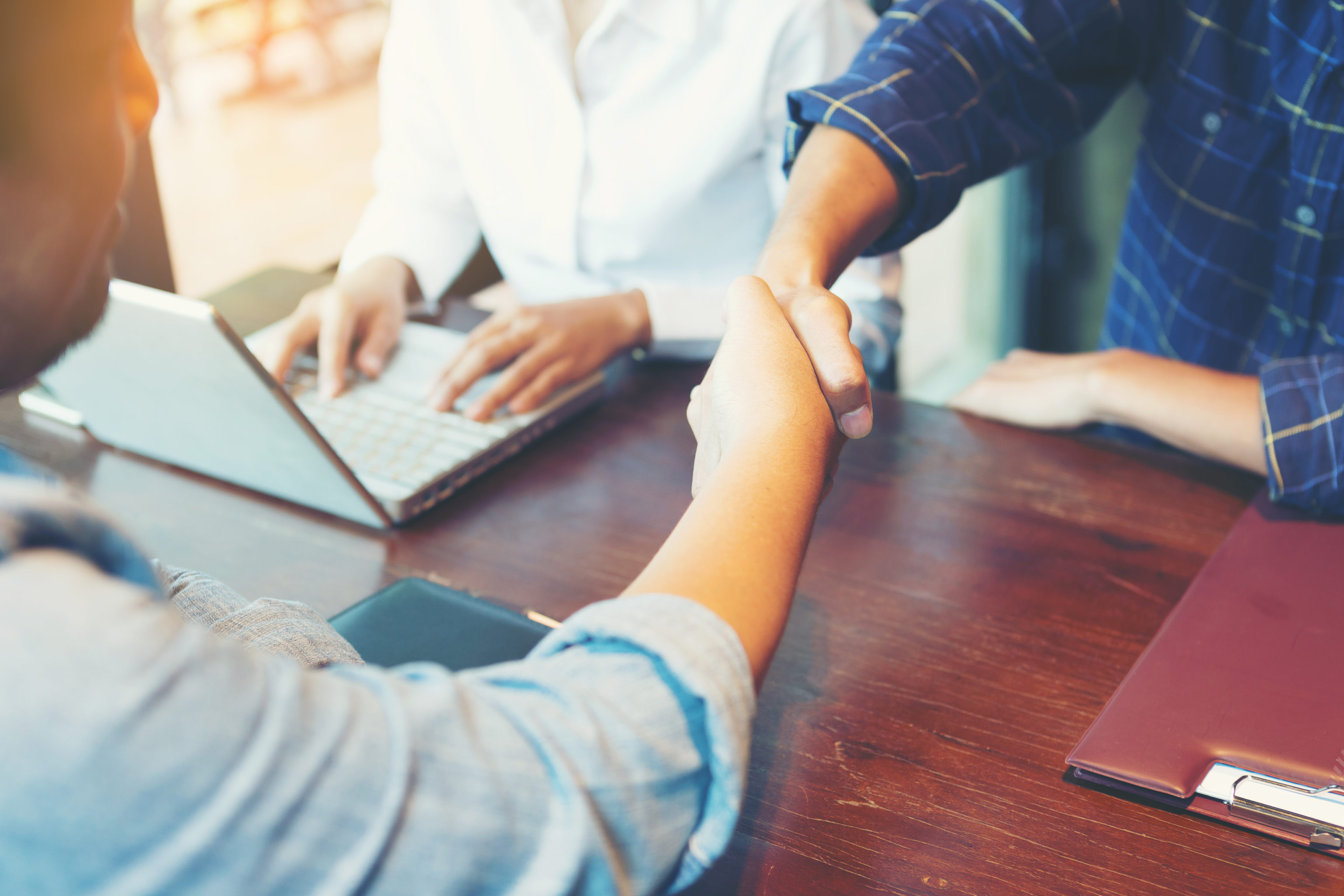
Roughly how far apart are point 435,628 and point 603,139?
0.81 metres

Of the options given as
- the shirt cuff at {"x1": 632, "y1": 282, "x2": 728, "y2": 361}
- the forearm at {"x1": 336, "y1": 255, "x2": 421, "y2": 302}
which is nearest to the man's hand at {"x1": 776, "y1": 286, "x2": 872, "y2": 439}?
the shirt cuff at {"x1": 632, "y1": 282, "x2": 728, "y2": 361}

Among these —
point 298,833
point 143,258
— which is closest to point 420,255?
point 143,258

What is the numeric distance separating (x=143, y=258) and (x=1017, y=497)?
4.28 ft

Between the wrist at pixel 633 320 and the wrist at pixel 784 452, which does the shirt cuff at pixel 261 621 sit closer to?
the wrist at pixel 784 452

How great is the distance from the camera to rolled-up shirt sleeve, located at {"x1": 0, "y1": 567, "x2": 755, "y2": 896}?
0.27m

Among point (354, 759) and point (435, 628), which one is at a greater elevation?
point (354, 759)

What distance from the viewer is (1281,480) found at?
0.73 metres

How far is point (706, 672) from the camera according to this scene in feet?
1.25

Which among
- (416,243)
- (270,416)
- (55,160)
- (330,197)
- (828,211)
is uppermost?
(55,160)

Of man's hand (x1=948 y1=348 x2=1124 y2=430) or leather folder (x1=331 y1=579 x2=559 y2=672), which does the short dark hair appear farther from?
man's hand (x1=948 y1=348 x2=1124 y2=430)

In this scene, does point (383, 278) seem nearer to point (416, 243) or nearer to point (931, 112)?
point (416, 243)

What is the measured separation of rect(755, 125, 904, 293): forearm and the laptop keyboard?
300mm

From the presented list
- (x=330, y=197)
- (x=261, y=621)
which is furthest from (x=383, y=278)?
(x=330, y=197)

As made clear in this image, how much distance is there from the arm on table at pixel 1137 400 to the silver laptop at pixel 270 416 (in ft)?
1.35
